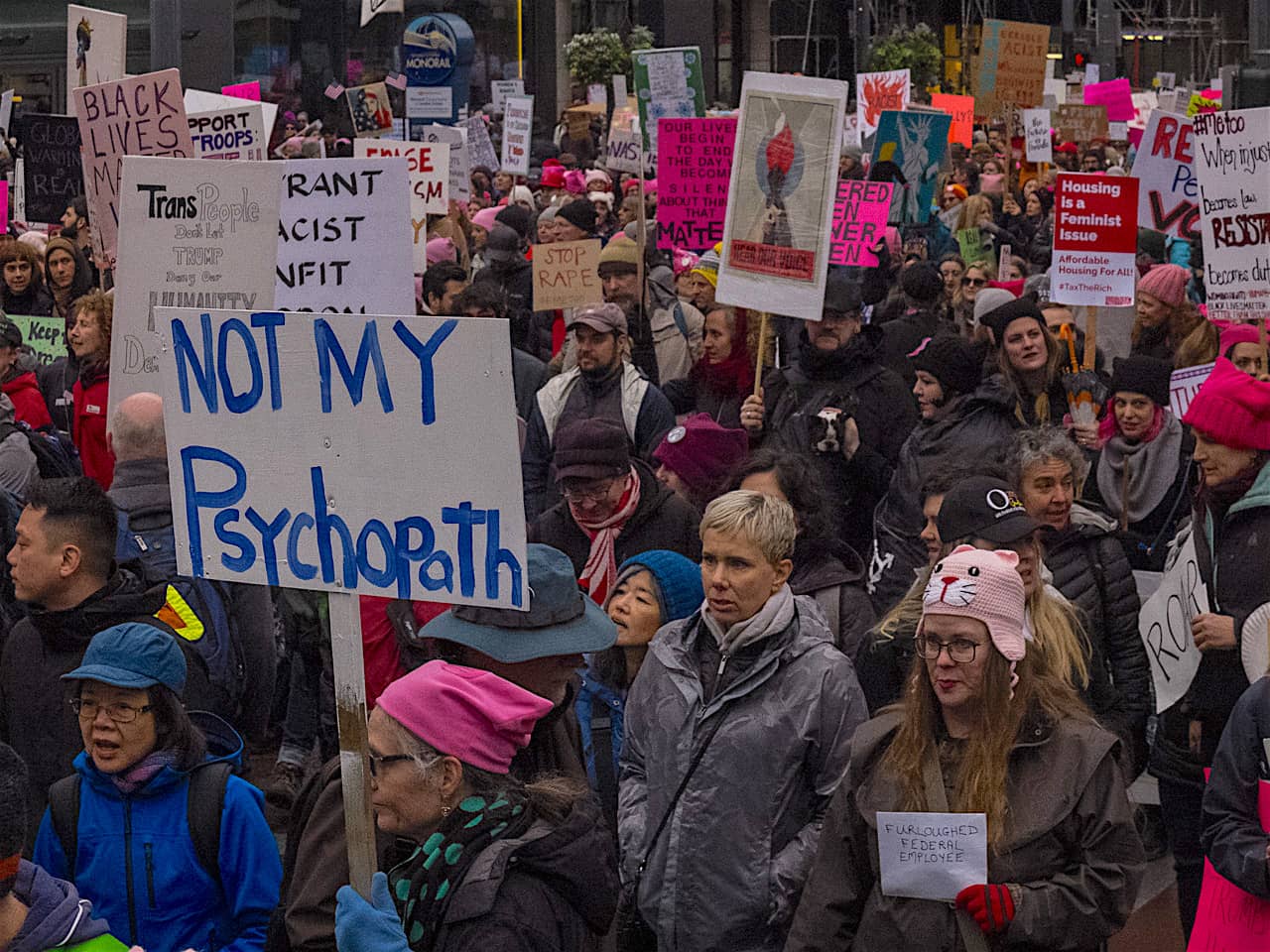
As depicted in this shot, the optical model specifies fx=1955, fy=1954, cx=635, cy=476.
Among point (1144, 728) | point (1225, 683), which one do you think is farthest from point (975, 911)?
point (1144, 728)

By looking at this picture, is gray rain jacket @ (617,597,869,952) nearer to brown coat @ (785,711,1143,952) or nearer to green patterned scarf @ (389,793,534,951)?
brown coat @ (785,711,1143,952)

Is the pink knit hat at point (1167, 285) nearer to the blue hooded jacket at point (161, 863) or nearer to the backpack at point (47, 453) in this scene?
the backpack at point (47, 453)

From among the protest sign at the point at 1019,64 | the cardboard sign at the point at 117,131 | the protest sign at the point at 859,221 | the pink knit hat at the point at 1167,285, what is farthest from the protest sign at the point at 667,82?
the cardboard sign at the point at 117,131

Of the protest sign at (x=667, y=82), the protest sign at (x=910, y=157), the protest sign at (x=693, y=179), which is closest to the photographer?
the protest sign at (x=693, y=179)

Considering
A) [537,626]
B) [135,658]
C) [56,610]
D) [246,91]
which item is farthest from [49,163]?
[537,626]

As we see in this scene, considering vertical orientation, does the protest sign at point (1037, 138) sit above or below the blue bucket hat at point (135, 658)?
above

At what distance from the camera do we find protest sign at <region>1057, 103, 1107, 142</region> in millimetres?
21938

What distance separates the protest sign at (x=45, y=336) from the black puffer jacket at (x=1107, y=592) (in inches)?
227

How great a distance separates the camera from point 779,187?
814 cm

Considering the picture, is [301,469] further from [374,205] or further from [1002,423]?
[1002,423]

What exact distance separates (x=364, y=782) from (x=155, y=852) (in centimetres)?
73

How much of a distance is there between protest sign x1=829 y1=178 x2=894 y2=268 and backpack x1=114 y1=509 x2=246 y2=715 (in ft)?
20.0

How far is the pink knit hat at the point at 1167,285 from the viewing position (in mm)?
8586

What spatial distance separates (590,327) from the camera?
7574 mm
